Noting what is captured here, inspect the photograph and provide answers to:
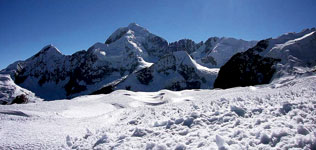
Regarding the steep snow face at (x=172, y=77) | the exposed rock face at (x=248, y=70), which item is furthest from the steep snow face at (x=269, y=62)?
the steep snow face at (x=172, y=77)

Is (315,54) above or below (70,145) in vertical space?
above

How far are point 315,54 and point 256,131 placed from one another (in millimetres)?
121759

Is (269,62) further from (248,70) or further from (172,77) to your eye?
(172,77)

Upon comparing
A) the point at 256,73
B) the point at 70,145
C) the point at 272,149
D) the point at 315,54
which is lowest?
the point at 70,145

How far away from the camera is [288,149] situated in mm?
4840

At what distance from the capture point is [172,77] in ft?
549

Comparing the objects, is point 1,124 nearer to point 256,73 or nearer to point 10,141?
point 10,141

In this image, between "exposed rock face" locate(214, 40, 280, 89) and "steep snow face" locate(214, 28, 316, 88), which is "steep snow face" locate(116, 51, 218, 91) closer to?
"exposed rock face" locate(214, 40, 280, 89)

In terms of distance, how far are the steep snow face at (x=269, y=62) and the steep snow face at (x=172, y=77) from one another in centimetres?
4864

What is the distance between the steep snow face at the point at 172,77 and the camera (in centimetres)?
15888

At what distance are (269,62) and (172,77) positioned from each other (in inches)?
3341

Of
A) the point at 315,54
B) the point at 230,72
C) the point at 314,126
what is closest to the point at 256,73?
the point at 230,72

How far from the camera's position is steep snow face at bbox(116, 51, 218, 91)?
15888 centimetres

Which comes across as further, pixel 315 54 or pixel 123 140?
pixel 315 54
